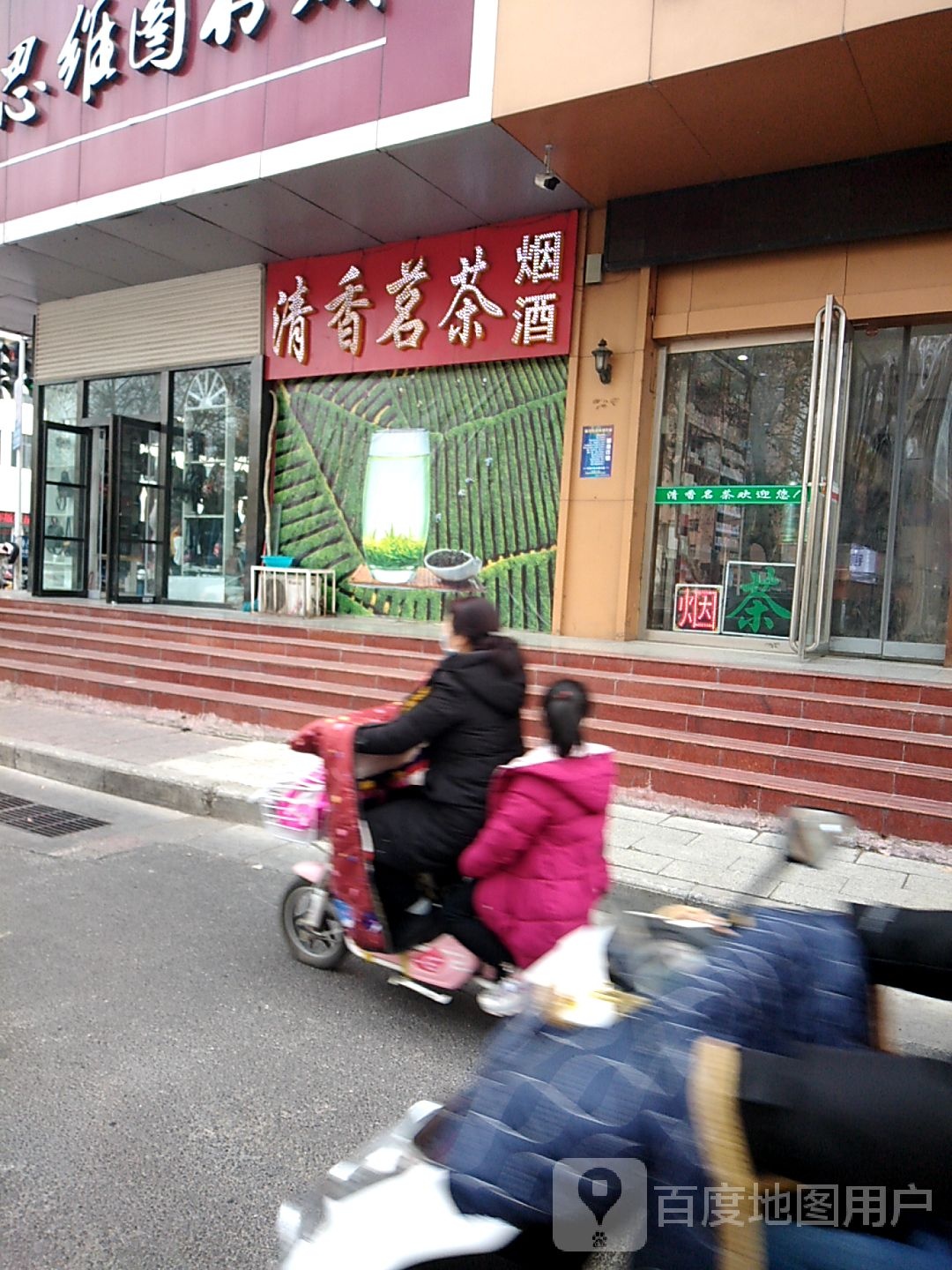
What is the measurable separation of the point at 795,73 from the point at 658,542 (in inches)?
174

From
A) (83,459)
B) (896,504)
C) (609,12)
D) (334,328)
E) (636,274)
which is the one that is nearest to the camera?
(609,12)

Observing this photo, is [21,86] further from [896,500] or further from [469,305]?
[896,500]

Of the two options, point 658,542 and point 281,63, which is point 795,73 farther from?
point 281,63

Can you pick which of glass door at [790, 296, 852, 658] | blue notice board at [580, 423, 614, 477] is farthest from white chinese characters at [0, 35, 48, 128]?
glass door at [790, 296, 852, 658]

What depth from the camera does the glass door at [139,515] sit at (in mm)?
13055

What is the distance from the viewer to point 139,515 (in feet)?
44.8

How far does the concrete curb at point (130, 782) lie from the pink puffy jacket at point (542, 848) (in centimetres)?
338

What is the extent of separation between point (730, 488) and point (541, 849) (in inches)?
280

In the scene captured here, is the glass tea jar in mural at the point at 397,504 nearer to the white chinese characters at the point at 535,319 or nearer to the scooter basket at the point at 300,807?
the white chinese characters at the point at 535,319

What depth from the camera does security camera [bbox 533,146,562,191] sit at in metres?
8.45

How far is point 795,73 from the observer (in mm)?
6836

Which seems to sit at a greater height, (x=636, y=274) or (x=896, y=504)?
(x=636, y=274)

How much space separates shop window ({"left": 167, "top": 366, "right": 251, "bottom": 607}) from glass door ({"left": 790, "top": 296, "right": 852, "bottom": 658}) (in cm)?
773

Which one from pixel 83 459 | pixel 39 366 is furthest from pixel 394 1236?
pixel 39 366
